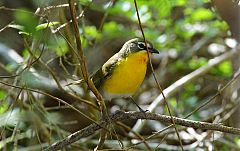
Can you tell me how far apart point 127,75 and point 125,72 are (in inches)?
1.6

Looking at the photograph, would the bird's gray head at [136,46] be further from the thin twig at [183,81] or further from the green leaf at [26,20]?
the green leaf at [26,20]

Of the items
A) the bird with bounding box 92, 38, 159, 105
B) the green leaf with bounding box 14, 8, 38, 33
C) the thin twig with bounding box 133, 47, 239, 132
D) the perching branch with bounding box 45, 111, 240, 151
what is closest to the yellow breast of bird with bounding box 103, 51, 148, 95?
the bird with bounding box 92, 38, 159, 105

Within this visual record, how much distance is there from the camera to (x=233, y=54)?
4289 millimetres

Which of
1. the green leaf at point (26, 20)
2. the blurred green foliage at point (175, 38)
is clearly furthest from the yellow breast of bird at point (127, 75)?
the green leaf at point (26, 20)

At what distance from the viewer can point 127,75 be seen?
3135 millimetres

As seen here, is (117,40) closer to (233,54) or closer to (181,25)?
(181,25)

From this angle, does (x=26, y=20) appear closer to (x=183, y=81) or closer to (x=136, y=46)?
(x=136, y=46)

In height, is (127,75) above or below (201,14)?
below

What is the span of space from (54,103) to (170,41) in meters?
1.45

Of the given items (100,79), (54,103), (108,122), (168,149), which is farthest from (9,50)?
(108,122)

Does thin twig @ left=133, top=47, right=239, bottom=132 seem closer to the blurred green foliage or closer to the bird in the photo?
the blurred green foliage

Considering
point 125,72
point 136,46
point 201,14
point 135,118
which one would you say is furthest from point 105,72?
point 201,14

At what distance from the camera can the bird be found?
10.3 ft

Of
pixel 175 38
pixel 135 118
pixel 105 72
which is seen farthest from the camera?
pixel 175 38
